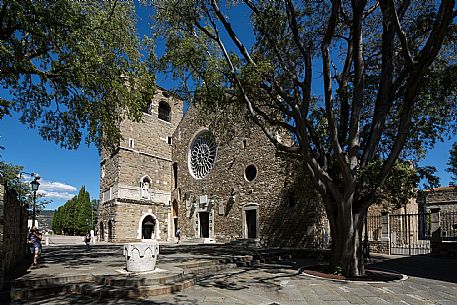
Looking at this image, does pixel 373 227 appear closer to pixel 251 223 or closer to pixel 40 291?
pixel 251 223

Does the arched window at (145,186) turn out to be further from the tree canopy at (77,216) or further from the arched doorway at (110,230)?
the tree canopy at (77,216)

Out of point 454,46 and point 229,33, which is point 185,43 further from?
point 454,46

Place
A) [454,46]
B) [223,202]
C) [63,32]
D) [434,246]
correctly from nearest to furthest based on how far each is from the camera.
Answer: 1. [63,32]
2. [454,46]
3. [434,246]
4. [223,202]

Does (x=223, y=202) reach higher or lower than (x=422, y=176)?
lower

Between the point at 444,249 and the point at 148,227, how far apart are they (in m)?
17.6

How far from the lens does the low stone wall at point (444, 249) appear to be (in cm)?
1259

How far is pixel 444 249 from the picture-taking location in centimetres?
1290

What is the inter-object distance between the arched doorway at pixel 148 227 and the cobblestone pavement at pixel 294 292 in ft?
49.9

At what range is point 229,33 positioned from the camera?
8.45 meters

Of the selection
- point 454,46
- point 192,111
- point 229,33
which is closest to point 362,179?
point 454,46

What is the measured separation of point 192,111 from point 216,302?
18.7m

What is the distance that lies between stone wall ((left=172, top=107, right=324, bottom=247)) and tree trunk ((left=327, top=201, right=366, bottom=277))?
190 inches

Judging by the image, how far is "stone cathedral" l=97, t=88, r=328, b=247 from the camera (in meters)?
16.2

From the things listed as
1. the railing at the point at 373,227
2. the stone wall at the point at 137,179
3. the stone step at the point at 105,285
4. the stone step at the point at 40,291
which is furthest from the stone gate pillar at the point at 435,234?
the stone wall at the point at 137,179
